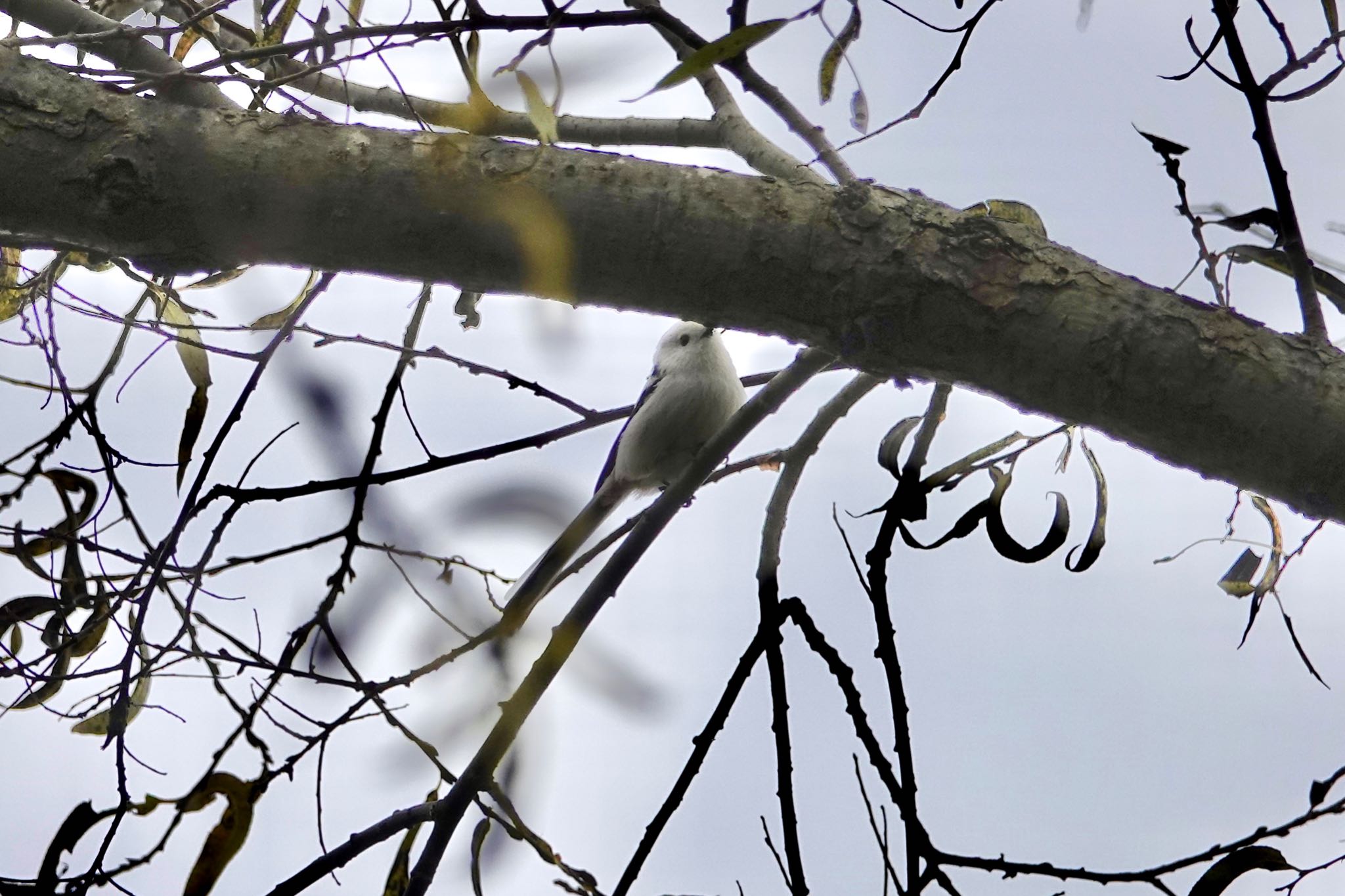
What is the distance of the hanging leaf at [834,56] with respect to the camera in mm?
1957

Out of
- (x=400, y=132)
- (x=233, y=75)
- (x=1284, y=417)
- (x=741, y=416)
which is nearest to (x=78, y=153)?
(x=233, y=75)

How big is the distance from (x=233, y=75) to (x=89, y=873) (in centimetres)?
129

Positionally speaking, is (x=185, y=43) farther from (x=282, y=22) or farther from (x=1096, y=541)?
(x=1096, y=541)

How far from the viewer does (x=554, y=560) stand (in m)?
2.93

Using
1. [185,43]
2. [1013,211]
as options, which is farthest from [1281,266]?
[185,43]

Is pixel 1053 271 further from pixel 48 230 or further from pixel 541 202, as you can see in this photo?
pixel 48 230

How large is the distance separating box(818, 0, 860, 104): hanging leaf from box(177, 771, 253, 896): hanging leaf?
5.16 ft

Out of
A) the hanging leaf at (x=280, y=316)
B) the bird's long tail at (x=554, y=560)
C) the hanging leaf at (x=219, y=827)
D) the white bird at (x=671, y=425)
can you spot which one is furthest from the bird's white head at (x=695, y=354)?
the hanging leaf at (x=219, y=827)

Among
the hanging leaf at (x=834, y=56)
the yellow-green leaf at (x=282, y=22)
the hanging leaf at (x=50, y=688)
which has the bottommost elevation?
the hanging leaf at (x=50, y=688)

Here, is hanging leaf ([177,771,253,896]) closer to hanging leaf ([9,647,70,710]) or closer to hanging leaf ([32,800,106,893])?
hanging leaf ([32,800,106,893])

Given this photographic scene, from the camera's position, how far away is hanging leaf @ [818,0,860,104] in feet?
6.42

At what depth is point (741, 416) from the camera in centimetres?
232

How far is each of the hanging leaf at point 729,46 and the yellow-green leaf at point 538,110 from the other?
0.89ft

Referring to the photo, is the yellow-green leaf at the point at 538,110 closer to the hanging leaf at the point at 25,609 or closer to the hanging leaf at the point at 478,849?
the hanging leaf at the point at 478,849
